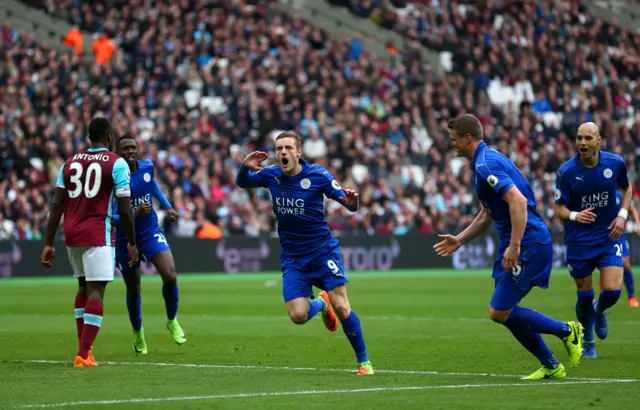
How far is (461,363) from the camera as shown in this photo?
12.4m

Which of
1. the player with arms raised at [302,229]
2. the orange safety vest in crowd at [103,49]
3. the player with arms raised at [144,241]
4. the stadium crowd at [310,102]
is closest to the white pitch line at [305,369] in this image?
the player with arms raised at [302,229]

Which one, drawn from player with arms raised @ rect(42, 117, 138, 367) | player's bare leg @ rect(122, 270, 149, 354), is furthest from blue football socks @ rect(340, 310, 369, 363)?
player's bare leg @ rect(122, 270, 149, 354)

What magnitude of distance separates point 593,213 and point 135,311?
5272 millimetres

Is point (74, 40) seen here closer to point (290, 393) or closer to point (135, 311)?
point (135, 311)

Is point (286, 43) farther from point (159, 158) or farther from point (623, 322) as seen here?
point (623, 322)

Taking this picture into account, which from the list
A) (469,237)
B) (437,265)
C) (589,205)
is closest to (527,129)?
(437,265)

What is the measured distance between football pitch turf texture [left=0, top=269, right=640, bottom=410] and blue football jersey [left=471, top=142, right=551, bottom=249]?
1264mm

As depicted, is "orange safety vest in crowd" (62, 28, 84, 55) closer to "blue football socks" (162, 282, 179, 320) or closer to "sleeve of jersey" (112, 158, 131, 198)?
"blue football socks" (162, 282, 179, 320)

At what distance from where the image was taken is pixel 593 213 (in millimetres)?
13211

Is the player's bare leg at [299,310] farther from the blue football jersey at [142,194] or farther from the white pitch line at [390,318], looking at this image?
the white pitch line at [390,318]

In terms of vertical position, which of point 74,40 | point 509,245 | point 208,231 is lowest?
point 509,245

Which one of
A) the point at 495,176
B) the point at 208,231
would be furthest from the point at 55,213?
Answer: the point at 208,231

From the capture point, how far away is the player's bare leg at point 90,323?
12383 mm

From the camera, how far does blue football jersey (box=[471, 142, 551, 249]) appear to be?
1024 cm
